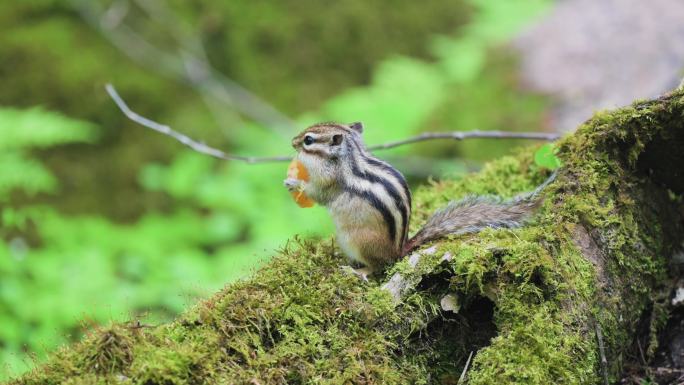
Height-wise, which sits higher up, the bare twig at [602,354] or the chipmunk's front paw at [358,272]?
the chipmunk's front paw at [358,272]

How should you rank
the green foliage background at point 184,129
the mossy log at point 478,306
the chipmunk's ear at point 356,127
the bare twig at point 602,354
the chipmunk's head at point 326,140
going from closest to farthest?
the mossy log at point 478,306
the bare twig at point 602,354
the chipmunk's head at point 326,140
the chipmunk's ear at point 356,127
the green foliage background at point 184,129

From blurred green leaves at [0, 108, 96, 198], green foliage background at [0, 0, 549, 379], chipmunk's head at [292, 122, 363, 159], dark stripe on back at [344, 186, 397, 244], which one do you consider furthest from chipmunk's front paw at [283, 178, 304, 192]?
blurred green leaves at [0, 108, 96, 198]

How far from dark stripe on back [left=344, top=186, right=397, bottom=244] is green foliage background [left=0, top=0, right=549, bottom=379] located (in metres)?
2.56

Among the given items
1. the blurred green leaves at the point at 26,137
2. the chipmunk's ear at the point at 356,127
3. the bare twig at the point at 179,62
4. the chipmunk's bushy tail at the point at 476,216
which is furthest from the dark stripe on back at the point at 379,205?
the bare twig at the point at 179,62

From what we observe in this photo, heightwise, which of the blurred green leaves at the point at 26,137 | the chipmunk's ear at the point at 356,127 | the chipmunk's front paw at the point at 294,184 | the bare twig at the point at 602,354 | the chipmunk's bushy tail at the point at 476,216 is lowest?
the bare twig at the point at 602,354

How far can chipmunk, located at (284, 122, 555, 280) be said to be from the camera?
2.82 meters

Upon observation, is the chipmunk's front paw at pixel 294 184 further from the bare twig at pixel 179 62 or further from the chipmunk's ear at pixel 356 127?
the bare twig at pixel 179 62

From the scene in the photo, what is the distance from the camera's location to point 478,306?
8.56 ft

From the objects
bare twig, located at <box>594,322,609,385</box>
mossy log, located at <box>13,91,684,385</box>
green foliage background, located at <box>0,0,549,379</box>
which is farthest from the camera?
green foliage background, located at <box>0,0,549,379</box>

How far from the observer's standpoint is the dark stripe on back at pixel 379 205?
2822 mm

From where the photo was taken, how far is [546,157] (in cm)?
315

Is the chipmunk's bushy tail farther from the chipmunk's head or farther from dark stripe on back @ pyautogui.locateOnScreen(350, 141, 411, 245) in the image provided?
the chipmunk's head

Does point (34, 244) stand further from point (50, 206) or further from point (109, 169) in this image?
point (109, 169)

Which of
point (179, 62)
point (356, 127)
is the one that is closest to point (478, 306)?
point (356, 127)
